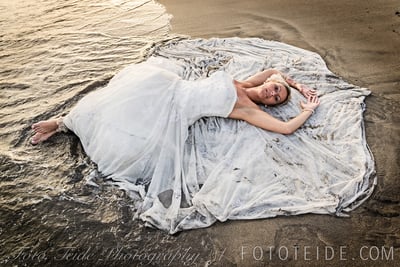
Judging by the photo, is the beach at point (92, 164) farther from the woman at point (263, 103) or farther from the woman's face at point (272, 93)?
the woman's face at point (272, 93)

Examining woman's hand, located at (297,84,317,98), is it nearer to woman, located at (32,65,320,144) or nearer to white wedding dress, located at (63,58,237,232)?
→ woman, located at (32,65,320,144)

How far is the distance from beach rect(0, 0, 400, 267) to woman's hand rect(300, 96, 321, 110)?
0.44 metres

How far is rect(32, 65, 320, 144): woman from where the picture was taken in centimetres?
302

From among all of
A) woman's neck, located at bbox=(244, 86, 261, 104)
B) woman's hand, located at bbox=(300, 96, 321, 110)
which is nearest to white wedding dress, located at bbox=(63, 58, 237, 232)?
woman's neck, located at bbox=(244, 86, 261, 104)

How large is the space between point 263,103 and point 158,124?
91 cm

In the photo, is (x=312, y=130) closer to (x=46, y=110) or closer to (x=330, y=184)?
→ (x=330, y=184)

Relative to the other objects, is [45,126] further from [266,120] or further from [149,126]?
[266,120]

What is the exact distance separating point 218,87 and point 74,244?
1502mm

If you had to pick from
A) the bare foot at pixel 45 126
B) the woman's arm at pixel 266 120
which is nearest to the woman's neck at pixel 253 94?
the woman's arm at pixel 266 120

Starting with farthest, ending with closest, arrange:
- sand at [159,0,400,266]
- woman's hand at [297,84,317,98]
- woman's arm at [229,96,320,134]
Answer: woman's hand at [297,84,317,98] < woman's arm at [229,96,320,134] < sand at [159,0,400,266]

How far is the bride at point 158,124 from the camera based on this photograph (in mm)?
2742

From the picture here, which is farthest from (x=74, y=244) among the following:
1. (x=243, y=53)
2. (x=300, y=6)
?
(x=300, y=6)

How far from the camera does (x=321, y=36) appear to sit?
4594 millimetres

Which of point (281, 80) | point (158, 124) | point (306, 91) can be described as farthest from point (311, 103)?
point (158, 124)
